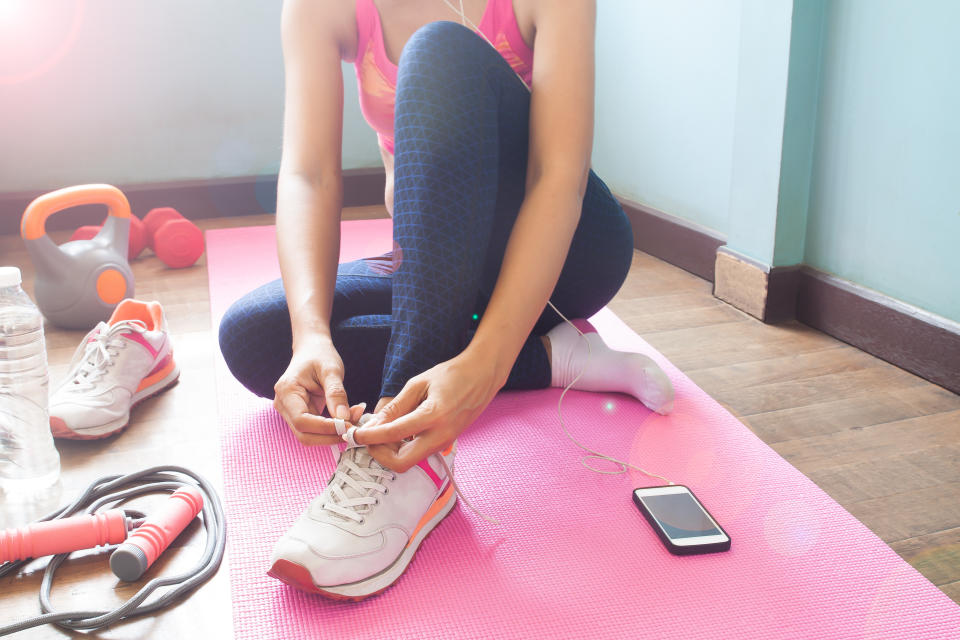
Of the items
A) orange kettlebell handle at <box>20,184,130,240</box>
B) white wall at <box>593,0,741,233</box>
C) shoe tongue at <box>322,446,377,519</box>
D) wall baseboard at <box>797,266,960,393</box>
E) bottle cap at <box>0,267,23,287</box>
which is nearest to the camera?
shoe tongue at <box>322,446,377,519</box>

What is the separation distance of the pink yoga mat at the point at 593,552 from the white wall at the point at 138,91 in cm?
199

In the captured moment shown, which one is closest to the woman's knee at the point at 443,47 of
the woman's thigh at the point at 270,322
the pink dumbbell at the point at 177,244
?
the woman's thigh at the point at 270,322

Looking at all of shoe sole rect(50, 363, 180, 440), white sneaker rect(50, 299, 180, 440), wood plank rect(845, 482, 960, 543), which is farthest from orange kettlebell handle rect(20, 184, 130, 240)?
wood plank rect(845, 482, 960, 543)

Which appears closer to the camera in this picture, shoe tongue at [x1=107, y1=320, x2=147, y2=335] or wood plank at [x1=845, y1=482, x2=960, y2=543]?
wood plank at [x1=845, y1=482, x2=960, y2=543]

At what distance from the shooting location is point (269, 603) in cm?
78

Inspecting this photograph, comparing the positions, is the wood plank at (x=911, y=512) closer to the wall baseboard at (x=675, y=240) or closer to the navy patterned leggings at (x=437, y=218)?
the navy patterned leggings at (x=437, y=218)

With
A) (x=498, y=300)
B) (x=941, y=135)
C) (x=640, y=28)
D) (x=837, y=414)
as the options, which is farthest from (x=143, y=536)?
(x=640, y=28)

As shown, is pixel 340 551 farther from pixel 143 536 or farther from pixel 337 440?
pixel 143 536

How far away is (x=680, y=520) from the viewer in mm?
898

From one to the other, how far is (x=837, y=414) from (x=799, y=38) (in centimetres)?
78

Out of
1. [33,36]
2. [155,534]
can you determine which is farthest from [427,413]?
[33,36]

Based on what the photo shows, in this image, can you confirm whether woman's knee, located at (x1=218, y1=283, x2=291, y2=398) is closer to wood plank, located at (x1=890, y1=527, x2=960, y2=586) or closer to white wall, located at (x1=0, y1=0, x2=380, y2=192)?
wood plank, located at (x1=890, y1=527, x2=960, y2=586)

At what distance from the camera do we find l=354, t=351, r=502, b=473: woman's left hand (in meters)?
0.72

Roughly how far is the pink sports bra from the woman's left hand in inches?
21.5
